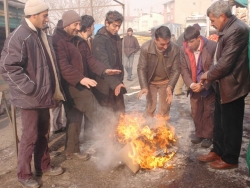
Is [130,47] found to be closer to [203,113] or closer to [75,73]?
[203,113]

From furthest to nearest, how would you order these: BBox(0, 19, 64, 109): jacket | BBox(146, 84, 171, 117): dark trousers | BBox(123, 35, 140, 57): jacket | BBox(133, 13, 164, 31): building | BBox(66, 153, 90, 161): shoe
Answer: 1. BBox(133, 13, 164, 31): building
2. BBox(123, 35, 140, 57): jacket
3. BBox(146, 84, 171, 117): dark trousers
4. BBox(66, 153, 90, 161): shoe
5. BBox(0, 19, 64, 109): jacket

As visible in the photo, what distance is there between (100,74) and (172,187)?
223cm

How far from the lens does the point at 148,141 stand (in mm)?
4086

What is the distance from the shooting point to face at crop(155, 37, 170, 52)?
4534mm

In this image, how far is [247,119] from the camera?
20.3 ft

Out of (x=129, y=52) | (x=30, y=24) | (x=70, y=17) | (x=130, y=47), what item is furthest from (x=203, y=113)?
(x=130, y=47)

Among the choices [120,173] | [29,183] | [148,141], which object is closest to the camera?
[29,183]

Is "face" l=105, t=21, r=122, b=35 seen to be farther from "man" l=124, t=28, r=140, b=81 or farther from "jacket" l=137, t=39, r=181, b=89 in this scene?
"man" l=124, t=28, r=140, b=81

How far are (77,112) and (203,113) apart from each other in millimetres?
2425

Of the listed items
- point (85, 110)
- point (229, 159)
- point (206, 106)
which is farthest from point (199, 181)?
point (85, 110)

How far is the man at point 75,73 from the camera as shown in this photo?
394cm

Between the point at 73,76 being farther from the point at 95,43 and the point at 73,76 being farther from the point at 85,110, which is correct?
the point at 95,43

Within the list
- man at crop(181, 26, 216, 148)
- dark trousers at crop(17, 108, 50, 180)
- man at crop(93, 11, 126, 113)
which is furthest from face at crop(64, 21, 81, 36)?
man at crop(181, 26, 216, 148)

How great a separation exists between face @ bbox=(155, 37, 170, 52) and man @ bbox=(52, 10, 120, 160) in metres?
1.04
